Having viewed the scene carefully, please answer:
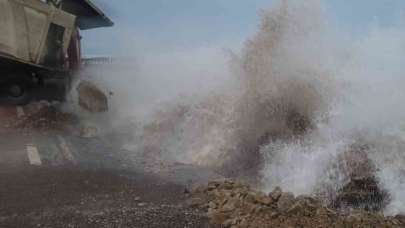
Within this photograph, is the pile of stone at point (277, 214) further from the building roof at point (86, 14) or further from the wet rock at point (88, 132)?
the building roof at point (86, 14)

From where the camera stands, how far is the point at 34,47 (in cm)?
1312

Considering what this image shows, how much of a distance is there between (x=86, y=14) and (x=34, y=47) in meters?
2.53

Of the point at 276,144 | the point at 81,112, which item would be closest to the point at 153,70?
the point at 81,112

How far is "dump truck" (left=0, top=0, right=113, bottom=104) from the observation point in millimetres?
12797

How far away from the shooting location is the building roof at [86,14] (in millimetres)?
14439

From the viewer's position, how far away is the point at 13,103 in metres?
13.4

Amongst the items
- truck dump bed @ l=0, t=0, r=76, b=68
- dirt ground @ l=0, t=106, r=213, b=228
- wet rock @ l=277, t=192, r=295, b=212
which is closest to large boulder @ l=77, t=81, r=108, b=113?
truck dump bed @ l=0, t=0, r=76, b=68

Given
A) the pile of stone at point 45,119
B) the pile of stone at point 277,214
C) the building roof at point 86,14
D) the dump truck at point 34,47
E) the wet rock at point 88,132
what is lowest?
the pile of stone at point 277,214

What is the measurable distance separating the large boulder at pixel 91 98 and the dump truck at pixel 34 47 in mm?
602

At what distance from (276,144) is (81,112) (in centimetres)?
618

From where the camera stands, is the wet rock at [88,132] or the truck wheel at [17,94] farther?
the truck wheel at [17,94]

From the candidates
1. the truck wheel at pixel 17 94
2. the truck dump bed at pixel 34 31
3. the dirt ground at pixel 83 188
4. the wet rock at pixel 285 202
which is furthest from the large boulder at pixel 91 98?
the wet rock at pixel 285 202

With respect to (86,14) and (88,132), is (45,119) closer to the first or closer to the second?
(88,132)

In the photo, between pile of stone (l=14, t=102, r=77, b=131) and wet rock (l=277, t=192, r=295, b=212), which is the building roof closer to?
pile of stone (l=14, t=102, r=77, b=131)
